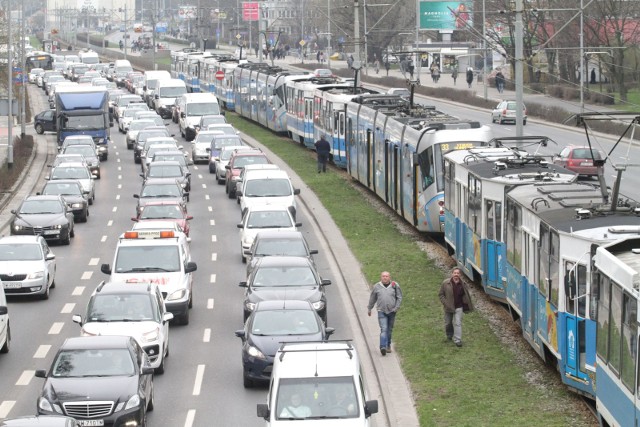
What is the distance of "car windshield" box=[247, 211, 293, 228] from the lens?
35688 millimetres

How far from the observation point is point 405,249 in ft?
117

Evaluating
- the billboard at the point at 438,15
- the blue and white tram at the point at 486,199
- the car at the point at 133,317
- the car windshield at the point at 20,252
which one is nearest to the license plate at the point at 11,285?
the car windshield at the point at 20,252

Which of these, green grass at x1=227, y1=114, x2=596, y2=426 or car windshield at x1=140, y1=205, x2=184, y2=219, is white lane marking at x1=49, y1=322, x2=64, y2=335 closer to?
green grass at x1=227, y1=114, x2=596, y2=426

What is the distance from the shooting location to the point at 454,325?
24.3 meters

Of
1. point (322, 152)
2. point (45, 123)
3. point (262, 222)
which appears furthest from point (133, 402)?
point (45, 123)

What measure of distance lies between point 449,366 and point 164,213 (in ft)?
56.1

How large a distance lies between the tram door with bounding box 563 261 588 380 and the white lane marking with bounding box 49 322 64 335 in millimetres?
11861

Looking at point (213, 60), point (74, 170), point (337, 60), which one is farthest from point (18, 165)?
point (337, 60)

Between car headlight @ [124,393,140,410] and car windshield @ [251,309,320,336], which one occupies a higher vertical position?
car windshield @ [251,309,320,336]

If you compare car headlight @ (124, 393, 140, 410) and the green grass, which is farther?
the green grass

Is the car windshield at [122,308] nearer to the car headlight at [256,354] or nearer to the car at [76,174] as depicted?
the car headlight at [256,354]

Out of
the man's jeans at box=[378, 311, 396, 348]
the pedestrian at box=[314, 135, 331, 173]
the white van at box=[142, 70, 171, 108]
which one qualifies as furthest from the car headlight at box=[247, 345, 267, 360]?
the white van at box=[142, 70, 171, 108]

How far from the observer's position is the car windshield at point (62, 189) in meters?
43.9

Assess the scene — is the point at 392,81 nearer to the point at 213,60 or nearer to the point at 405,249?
the point at 213,60
